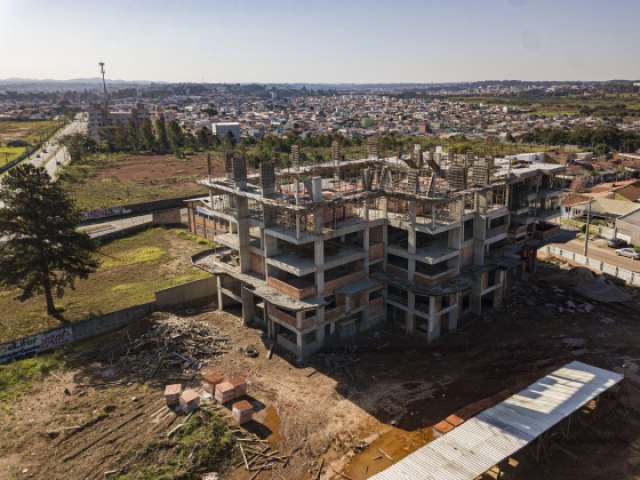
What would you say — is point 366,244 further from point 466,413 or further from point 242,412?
point 242,412

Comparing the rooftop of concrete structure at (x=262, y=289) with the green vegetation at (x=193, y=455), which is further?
the rooftop of concrete structure at (x=262, y=289)

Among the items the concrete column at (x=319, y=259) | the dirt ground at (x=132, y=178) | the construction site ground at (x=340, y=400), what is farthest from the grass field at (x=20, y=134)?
the concrete column at (x=319, y=259)

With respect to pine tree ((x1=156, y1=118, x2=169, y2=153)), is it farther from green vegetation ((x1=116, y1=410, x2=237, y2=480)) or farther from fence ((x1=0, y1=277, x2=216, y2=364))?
green vegetation ((x1=116, y1=410, x2=237, y2=480))

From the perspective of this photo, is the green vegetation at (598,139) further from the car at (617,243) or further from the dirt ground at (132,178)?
the dirt ground at (132,178)

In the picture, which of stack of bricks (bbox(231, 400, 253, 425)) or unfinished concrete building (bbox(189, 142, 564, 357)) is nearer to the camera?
stack of bricks (bbox(231, 400, 253, 425))

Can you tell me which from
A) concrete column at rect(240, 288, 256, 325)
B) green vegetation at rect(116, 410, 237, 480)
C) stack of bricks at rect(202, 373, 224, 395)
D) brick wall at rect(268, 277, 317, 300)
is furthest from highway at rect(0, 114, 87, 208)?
green vegetation at rect(116, 410, 237, 480)
